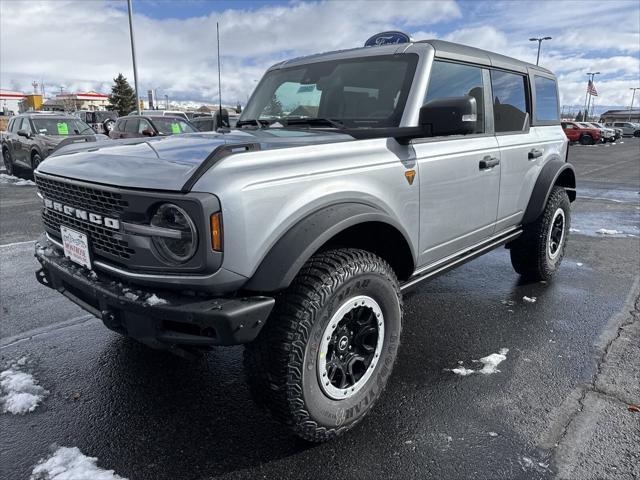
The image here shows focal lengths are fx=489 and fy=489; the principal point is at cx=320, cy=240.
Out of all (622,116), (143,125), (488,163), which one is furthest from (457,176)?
(622,116)

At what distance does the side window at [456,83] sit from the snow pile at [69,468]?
8.62ft

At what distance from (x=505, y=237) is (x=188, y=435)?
2885 millimetres

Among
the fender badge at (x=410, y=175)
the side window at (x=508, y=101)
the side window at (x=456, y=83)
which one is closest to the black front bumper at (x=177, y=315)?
the fender badge at (x=410, y=175)

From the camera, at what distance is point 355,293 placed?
2.36 m

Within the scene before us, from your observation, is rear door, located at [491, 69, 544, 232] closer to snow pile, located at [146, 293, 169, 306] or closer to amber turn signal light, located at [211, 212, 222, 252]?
amber turn signal light, located at [211, 212, 222, 252]

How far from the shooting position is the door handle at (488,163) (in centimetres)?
338

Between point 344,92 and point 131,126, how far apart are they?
12.5 meters

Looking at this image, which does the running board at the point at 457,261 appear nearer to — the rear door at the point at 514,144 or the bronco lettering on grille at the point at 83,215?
the rear door at the point at 514,144

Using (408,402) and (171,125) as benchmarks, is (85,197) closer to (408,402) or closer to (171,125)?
(408,402)

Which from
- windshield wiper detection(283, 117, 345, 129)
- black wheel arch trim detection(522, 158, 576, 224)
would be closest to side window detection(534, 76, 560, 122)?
black wheel arch trim detection(522, 158, 576, 224)

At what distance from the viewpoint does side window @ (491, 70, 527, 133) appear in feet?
12.3

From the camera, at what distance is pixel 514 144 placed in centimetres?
384

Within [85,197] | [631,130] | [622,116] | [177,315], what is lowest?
[631,130]

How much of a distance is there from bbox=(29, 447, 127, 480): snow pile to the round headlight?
1038 millimetres
